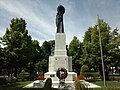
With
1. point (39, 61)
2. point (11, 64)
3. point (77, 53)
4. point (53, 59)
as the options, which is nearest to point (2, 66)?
point (11, 64)

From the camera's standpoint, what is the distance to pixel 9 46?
3098 cm

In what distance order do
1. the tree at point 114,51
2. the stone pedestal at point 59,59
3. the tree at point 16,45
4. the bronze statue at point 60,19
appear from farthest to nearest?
1. the tree at point 114,51
2. the tree at point 16,45
3. the bronze statue at point 60,19
4. the stone pedestal at point 59,59

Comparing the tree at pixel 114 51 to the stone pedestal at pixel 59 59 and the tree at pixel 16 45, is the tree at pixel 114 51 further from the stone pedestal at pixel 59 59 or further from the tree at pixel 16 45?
the tree at pixel 16 45

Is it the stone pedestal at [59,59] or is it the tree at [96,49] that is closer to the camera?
the stone pedestal at [59,59]

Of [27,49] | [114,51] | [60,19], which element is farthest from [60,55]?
[114,51]

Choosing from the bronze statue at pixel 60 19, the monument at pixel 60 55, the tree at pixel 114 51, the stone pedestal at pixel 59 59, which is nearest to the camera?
the monument at pixel 60 55

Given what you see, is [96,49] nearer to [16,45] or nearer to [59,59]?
[59,59]

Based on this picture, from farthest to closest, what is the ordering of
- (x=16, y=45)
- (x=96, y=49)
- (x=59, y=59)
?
(x=96, y=49) → (x=16, y=45) → (x=59, y=59)

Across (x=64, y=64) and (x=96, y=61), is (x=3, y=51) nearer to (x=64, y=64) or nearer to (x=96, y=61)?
(x=64, y=64)

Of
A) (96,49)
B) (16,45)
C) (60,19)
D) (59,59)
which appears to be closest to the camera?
(59,59)

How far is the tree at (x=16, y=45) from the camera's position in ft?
99.0

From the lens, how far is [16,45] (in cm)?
3162

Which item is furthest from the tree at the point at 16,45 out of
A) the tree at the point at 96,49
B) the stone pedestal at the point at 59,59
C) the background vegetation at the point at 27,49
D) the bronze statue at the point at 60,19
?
the tree at the point at 96,49

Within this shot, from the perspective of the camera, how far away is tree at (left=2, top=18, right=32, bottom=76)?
30161 mm
